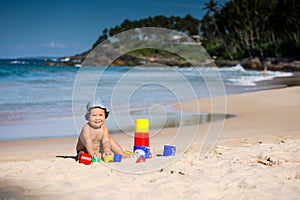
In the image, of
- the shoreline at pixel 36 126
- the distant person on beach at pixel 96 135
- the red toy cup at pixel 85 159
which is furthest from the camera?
the shoreline at pixel 36 126

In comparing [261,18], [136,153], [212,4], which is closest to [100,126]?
[136,153]

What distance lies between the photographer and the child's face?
5350 millimetres

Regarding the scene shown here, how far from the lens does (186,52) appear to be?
845cm

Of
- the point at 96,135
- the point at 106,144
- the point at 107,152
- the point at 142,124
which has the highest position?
the point at 142,124

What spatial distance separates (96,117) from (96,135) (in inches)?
10.7

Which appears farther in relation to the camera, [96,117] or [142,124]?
[142,124]

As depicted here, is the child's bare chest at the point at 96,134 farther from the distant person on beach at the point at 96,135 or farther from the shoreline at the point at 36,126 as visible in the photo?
the shoreline at the point at 36,126

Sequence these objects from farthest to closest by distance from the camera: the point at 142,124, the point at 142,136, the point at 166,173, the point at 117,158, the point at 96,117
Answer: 1. the point at 142,136
2. the point at 142,124
3. the point at 96,117
4. the point at 117,158
5. the point at 166,173

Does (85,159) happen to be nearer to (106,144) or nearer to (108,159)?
(108,159)

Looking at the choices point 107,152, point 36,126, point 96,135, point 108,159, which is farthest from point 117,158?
point 36,126

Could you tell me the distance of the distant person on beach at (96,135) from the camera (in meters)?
5.35

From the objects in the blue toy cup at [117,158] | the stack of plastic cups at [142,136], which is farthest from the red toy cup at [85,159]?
the stack of plastic cups at [142,136]

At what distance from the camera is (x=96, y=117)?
5355mm

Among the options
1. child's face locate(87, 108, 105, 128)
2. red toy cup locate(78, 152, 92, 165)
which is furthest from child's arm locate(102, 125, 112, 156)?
red toy cup locate(78, 152, 92, 165)
